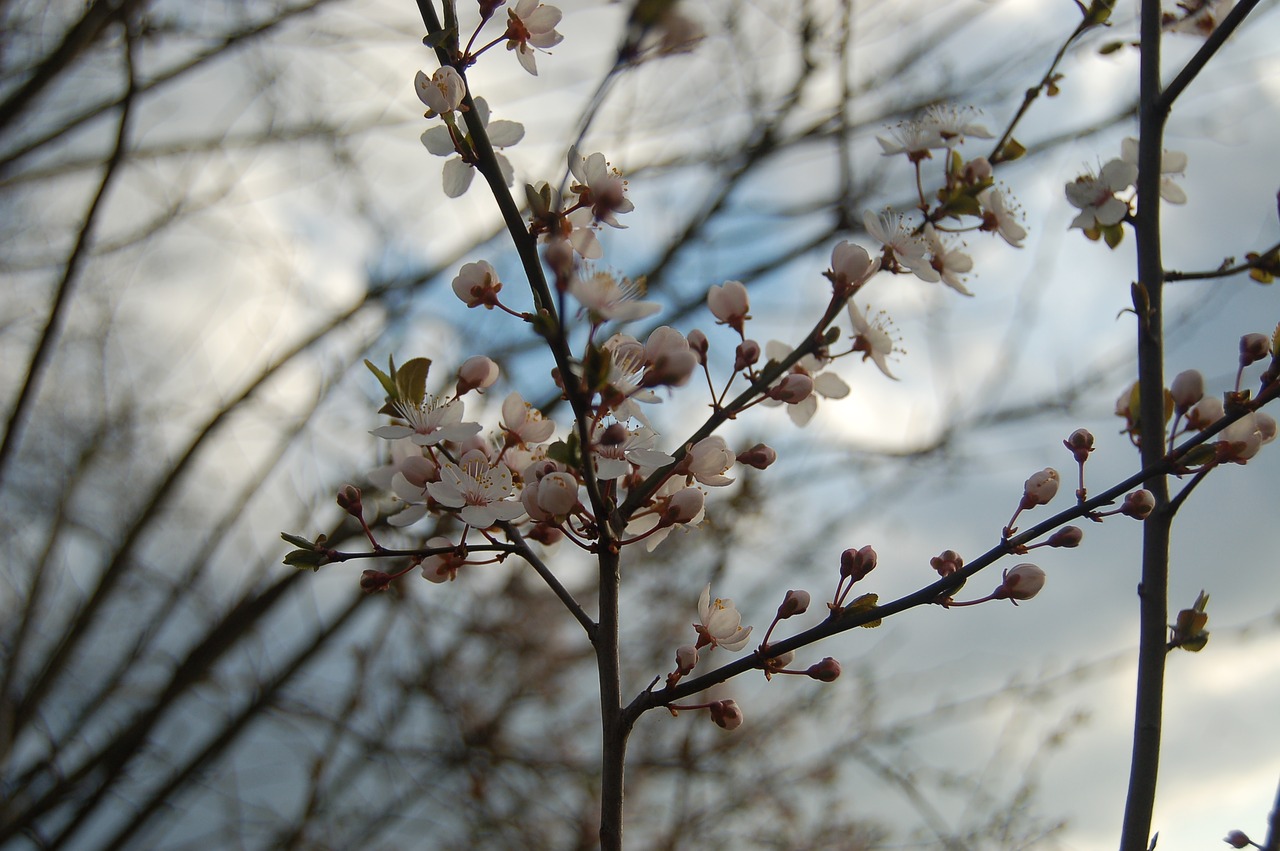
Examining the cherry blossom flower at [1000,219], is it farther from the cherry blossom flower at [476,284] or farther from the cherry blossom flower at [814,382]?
the cherry blossom flower at [476,284]

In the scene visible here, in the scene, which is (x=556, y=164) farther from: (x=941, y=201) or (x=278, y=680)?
(x=941, y=201)

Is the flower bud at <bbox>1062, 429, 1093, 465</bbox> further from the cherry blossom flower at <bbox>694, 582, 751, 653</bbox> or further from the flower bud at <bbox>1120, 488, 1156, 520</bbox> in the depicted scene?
the cherry blossom flower at <bbox>694, 582, 751, 653</bbox>

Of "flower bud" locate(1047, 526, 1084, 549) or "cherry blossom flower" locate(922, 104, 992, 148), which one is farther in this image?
"cherry blossom flower" locate(922, 104, 992, 148)

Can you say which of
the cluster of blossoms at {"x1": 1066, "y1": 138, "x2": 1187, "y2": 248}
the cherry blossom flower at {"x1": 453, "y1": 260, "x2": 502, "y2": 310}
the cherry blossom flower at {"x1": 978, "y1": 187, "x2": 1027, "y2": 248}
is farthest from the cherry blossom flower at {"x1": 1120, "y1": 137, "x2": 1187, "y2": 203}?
the cherry blossom flower at {"x1": 453, "y1": 260, "x2": 502, "y2": 310}

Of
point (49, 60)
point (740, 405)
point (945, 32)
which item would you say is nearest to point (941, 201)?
point (740, 405)

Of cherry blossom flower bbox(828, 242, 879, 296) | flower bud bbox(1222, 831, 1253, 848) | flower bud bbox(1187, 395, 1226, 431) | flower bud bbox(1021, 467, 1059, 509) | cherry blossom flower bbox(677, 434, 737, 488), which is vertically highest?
cherry blossom flower bbox(828, 242, 879, 296)

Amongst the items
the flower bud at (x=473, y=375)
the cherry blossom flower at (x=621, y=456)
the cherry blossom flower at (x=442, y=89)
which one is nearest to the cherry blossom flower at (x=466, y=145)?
the cherry blossom flower at (x=442, y=89)
